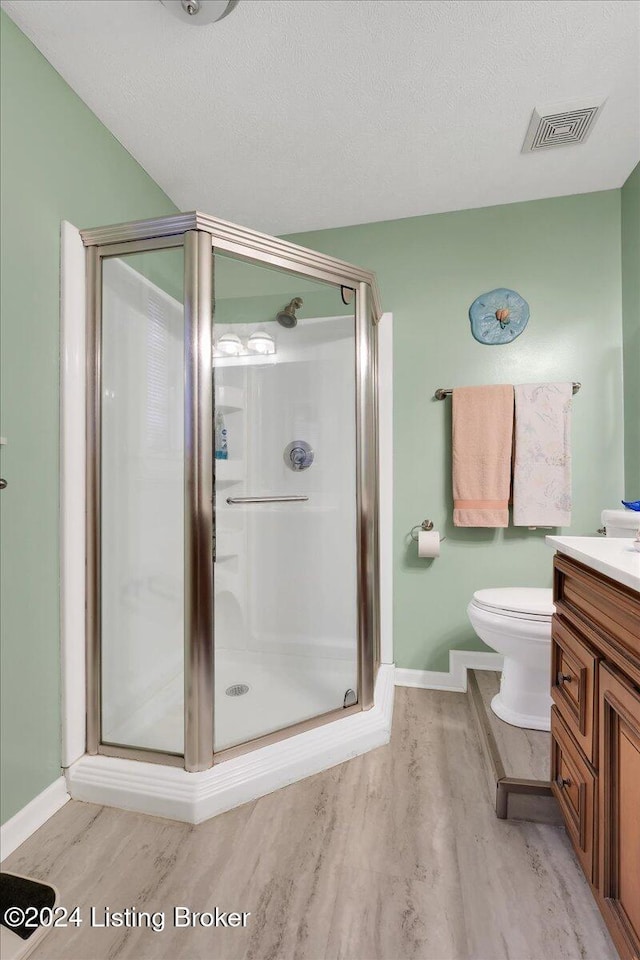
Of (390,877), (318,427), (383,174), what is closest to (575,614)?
(390,877)

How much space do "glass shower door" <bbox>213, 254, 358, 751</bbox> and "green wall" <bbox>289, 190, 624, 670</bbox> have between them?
525 millimetres

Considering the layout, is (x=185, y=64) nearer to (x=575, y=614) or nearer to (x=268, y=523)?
(x=268, y=523)

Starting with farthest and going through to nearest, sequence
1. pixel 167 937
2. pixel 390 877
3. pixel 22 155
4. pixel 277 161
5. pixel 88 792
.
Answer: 1. pixel 277 161
2. pixel 88 792
3. pixel 22 155
4. pixel 390 877
5. pixel 167 937

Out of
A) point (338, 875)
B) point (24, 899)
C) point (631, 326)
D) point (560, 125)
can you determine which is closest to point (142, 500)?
point (24, 899)

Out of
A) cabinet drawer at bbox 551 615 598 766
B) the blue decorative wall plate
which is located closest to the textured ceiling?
the blue decorative wall plate

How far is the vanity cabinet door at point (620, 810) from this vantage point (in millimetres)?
809

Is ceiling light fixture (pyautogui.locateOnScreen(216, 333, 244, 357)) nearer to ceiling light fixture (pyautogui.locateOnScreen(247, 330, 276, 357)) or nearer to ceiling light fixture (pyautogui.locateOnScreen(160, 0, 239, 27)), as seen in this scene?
ceiling light fixture (pyautogui.locateOnScreen(247, 330, 276, 357))

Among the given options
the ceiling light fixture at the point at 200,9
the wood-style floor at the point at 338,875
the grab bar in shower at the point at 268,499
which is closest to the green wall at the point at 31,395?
the wood-style floor at the point at 338,875

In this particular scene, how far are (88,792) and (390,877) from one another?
98 centimetres

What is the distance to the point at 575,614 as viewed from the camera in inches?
44.9

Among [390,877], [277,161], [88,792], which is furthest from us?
[277,161]

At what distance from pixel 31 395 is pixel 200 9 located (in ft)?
4.03

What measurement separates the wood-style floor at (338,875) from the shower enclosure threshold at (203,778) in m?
0.04

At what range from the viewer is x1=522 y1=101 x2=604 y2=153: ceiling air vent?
5.49ft
